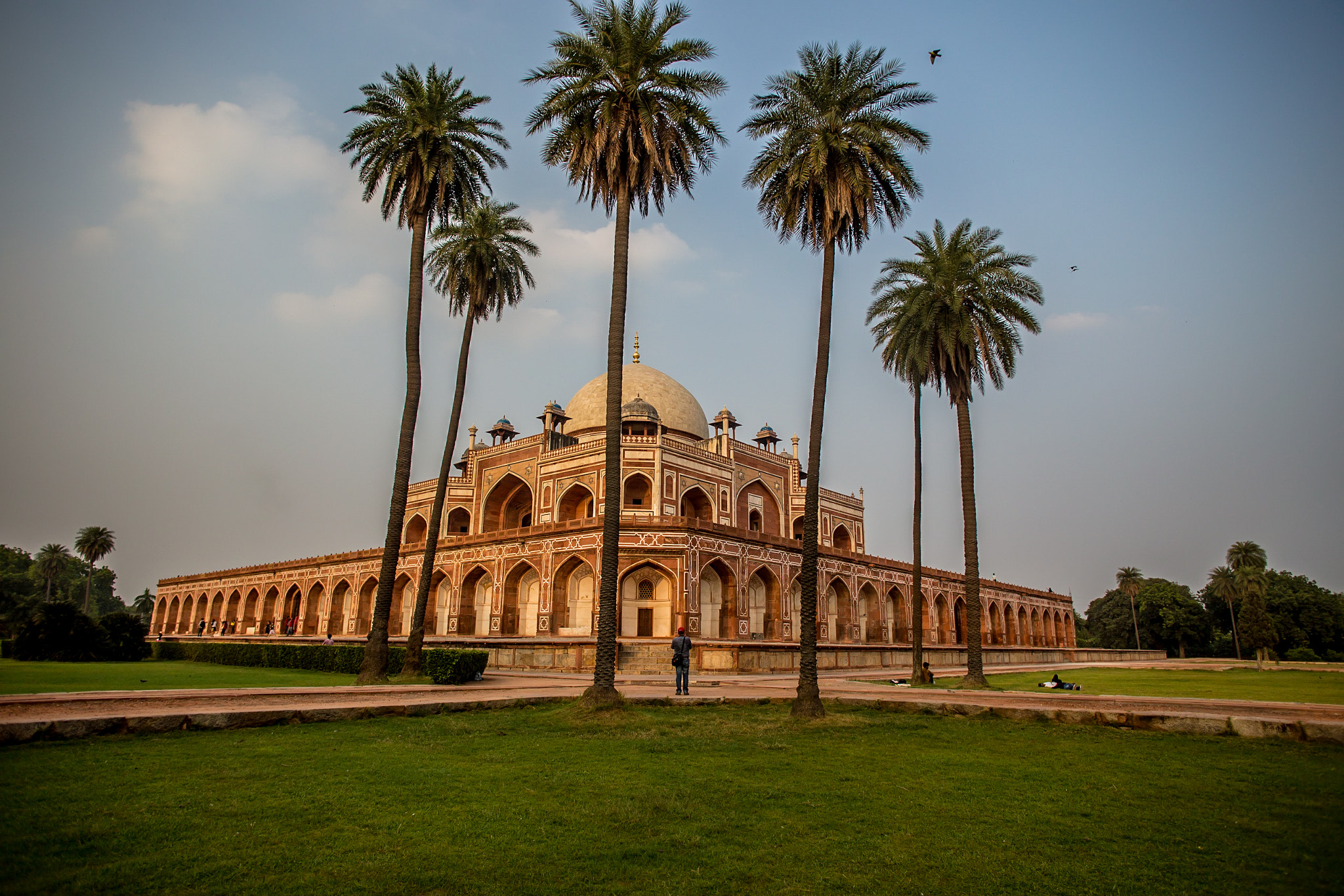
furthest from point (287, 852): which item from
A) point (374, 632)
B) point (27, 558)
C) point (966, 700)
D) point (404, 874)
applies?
point (27, 558)

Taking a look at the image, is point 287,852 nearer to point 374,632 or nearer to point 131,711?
point 131,711

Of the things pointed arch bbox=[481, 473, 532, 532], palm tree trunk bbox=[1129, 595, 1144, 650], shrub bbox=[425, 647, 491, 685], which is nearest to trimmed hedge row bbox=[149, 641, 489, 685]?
shrub bbox=[425, 647, 491, 685]

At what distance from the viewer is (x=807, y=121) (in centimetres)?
1570

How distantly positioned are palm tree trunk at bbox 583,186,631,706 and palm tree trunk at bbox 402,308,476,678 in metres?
7.77

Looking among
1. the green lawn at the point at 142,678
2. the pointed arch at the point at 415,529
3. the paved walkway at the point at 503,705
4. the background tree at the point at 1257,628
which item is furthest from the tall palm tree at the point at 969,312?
the pointed arch at the point at 415,529

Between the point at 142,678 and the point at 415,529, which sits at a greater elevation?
the point at 415,529

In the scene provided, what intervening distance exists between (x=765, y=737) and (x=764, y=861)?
569 centimetres

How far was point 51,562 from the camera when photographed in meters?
84.9

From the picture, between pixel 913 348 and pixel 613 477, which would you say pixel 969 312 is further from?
pixel 613 477

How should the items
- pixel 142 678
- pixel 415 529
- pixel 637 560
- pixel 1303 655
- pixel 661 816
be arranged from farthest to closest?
pixel 1303 655 < pixel 415 529 < pixel 637 560 < pixel 142 678 < pixel 661 816

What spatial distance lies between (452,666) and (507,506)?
2816cm

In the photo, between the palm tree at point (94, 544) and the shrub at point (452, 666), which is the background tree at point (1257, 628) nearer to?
the shrub at point (452, 666)

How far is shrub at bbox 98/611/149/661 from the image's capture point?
30.5 metres

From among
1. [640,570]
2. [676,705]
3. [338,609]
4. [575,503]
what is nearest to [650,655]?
[640,570]
